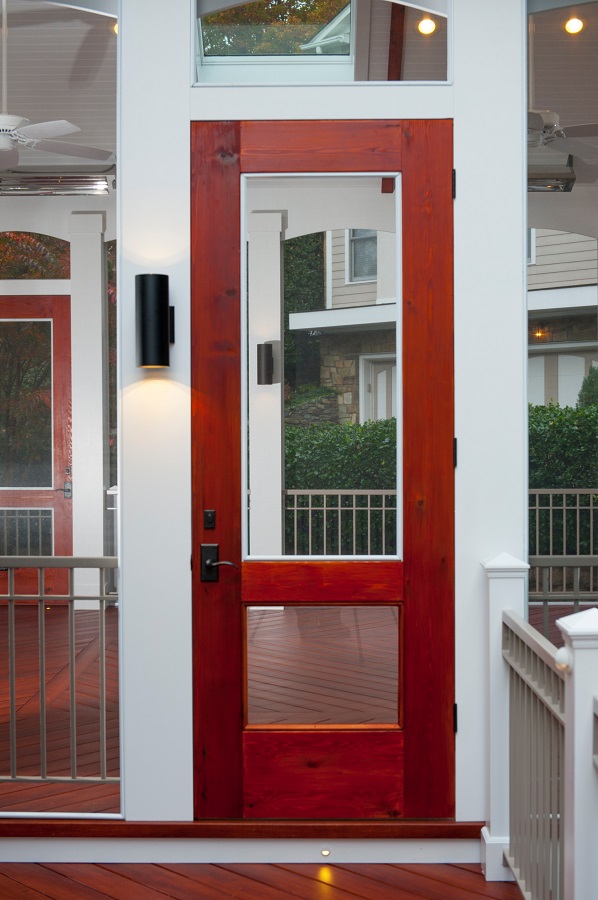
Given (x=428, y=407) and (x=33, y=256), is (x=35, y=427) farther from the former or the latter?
(x=428, y=407)

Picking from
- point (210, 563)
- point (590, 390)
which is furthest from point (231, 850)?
point (590, 390)

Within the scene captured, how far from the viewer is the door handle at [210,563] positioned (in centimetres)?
313

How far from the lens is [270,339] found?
3.20m

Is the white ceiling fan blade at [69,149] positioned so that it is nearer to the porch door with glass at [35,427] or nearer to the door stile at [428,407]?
the porch door with glass at [35,427]

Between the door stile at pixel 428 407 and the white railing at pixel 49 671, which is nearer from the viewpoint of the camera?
the door stile at pixel 428 407

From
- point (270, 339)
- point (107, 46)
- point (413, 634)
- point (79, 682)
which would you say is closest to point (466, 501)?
point (413, 634)

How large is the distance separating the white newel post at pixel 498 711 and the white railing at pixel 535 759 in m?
0.05

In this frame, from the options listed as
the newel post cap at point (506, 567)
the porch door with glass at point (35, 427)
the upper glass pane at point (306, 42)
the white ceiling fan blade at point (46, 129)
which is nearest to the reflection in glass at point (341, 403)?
the newel post cap at point (506, 567)

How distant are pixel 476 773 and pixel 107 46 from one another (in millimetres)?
4416

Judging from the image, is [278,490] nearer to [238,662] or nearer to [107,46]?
[238,662]

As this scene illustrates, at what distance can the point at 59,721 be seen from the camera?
4496 millimetres

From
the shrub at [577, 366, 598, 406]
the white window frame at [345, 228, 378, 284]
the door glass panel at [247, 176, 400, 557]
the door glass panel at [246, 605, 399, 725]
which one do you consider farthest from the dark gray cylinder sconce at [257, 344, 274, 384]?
the shrub at [577, 366, 598, 406]

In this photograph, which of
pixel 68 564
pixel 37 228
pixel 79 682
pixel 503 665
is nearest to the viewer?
pixel 503 665

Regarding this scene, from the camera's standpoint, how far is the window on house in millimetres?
3143
